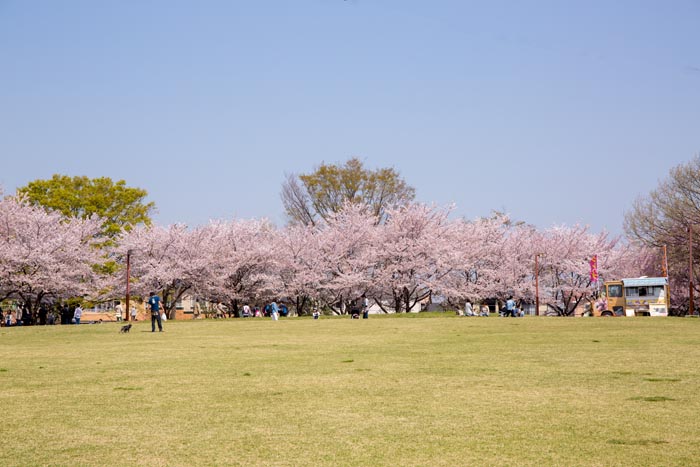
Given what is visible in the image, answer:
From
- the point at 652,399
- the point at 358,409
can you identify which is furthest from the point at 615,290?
the point at 358,409

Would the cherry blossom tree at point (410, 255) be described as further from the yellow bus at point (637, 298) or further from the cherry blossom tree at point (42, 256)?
the cherry blossom tree at point (42, 256)

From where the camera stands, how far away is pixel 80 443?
8.79 meters

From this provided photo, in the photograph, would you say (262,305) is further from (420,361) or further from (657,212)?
(420,361)

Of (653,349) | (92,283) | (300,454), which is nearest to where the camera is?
(300,454)

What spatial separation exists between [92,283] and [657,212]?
46102 mm

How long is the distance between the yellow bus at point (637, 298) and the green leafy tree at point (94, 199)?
39.1 m

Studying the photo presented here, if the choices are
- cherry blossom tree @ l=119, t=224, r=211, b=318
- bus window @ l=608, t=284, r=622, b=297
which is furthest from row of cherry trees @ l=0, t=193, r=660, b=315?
bus window @ l=608, t=284, r=622, b=297

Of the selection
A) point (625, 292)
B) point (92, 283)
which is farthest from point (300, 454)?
point (92, 283)

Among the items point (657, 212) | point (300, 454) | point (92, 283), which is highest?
point (657, 212)

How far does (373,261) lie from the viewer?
72.8m

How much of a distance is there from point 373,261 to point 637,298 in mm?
24883

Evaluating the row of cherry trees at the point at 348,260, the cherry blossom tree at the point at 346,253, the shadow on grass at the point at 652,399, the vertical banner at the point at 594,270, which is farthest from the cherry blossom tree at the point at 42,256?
the shadow on grass at the point at 652,399

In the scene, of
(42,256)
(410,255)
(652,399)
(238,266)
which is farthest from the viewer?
(410,255)

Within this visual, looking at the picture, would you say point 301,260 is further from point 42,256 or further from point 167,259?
point 42,256
